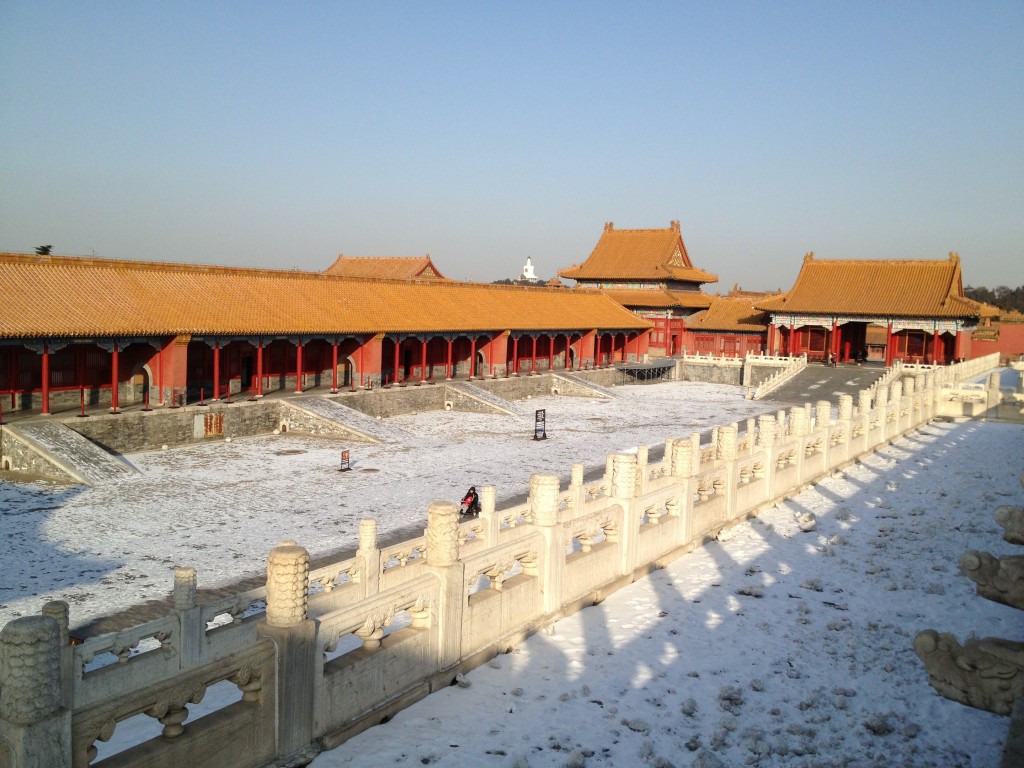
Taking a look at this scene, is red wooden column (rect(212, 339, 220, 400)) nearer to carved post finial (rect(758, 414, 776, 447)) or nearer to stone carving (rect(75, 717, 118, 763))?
carved post finial (rect(758, 414, 776, 447))

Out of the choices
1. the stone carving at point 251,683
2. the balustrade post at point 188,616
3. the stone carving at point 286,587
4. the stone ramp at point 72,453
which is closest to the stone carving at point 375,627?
the stone carving at point 286,587

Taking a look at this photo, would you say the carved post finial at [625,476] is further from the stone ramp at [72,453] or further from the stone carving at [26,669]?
the stone ramp at [72,453]

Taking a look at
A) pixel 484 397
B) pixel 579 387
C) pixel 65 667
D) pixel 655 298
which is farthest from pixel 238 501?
pixel 655 298

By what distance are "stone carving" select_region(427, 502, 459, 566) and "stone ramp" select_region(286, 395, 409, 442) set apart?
1832 centimetres

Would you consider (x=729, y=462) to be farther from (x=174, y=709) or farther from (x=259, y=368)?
(x=259, y=368)

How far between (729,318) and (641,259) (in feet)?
23.0

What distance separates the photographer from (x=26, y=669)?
4570 mm

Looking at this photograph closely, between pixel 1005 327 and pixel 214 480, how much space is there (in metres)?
60.0

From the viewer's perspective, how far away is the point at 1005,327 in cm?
6209

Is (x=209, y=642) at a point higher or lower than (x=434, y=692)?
higher

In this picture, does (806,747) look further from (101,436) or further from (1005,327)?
(1005,327)

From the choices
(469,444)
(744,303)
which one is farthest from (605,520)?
(744,303)

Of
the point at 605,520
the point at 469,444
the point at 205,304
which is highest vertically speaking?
the point at 205,304

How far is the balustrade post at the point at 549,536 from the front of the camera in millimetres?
8969
